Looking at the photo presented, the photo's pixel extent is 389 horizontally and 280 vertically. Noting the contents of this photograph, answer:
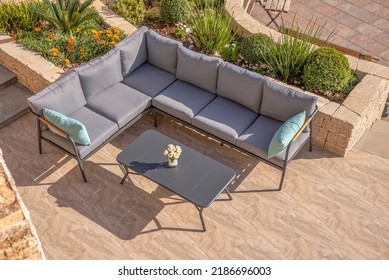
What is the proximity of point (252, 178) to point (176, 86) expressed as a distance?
1945 millimetres

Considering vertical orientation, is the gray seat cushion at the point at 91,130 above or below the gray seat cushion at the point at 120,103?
below

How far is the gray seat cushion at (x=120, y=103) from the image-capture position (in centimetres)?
719

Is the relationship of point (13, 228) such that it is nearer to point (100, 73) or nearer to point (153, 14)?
point (100, 73)

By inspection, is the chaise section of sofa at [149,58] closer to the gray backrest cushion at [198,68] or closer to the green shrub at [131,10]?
the gray backrest cushion at [198,68]

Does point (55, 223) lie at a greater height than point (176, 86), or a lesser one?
lesser

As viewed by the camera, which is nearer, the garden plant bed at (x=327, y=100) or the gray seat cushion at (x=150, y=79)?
the garden plant bed at (x=327, y=100)

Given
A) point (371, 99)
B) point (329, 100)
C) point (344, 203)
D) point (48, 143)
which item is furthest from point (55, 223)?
point (371, 99)

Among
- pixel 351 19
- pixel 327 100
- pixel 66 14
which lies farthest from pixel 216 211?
pixel 351 19

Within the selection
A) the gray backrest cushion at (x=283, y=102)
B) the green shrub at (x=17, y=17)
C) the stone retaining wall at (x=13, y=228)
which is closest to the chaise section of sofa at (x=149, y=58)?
the gray backrest cushion at (x=283, y=102)

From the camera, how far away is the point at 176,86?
767 cm

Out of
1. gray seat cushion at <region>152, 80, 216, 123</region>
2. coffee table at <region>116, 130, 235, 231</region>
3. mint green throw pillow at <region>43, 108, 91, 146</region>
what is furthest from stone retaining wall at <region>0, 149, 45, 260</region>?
gray seat cushion at <region>152, 80, 216, 123</region>

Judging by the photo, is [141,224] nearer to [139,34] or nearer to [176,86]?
[176,86]
